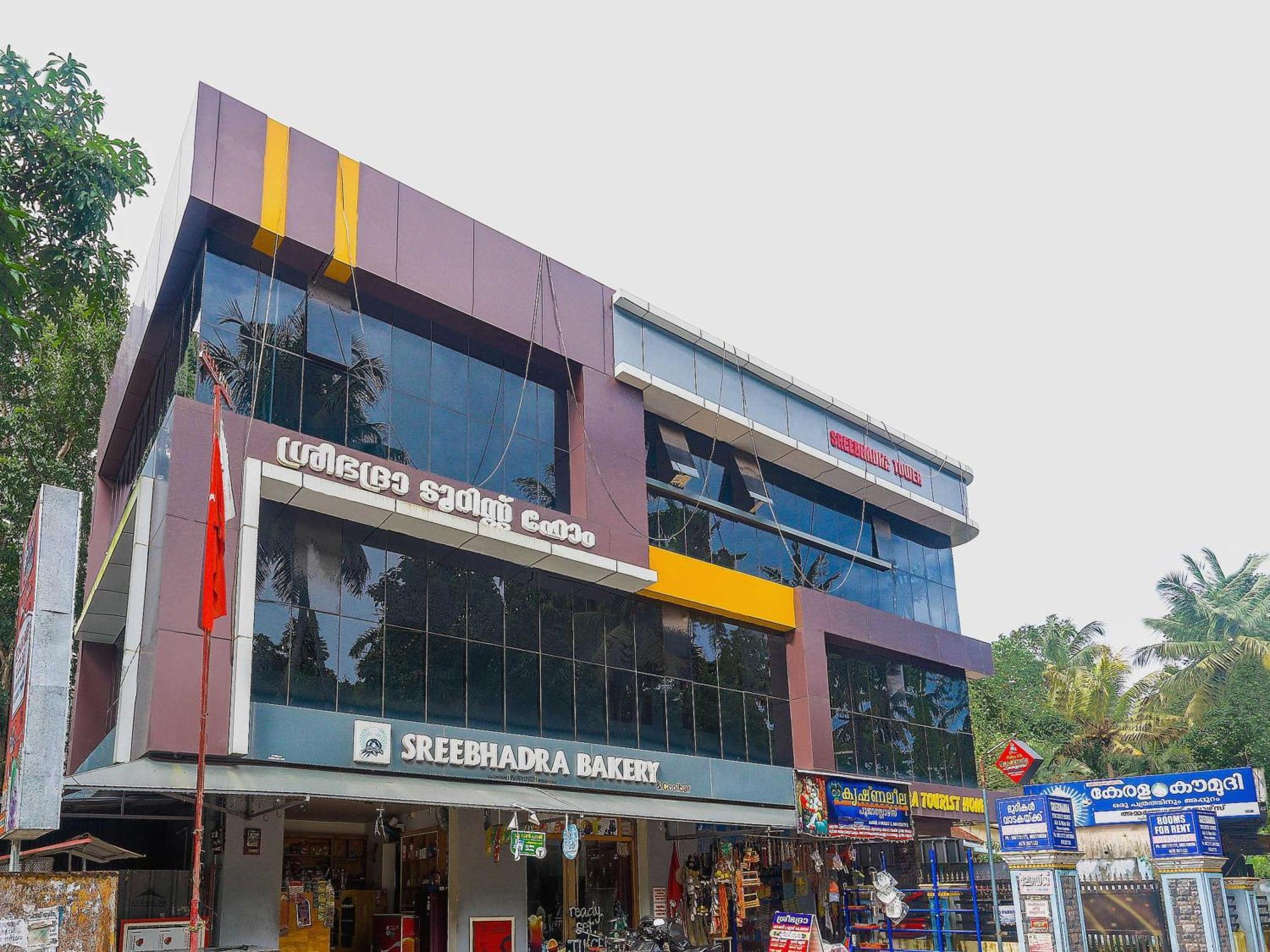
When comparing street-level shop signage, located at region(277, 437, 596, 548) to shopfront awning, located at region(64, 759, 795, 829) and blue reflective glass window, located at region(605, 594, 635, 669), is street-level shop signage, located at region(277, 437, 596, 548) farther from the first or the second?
shopfront awning, located at region(64, 759, 795, 829)

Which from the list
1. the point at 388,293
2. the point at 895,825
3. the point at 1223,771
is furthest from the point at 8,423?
the point at 1223,771

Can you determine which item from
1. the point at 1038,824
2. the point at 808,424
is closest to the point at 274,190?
the point at 808,424

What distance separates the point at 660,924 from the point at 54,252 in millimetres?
17093

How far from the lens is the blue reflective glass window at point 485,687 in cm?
1967

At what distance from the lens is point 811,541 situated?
28.6 metres

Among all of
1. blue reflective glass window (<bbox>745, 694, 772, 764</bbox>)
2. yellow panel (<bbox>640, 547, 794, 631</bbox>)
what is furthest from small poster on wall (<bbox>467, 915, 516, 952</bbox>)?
yellow panel (<bbox>640, 547, 794, 631</bbox>)

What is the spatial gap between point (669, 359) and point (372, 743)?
36.8 ft

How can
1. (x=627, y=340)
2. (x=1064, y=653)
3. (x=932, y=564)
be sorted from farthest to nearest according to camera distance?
(x=1064, y=653)
(x=932, y=564)
(x=627, y=340)

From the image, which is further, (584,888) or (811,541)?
(811,541)

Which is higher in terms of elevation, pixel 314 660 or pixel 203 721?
pixel 314 660

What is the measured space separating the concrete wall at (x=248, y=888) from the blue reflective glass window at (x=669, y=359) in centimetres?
1184

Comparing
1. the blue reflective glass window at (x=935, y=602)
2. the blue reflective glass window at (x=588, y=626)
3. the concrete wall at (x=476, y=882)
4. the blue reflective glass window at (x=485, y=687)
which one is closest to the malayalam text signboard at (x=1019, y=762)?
the blue reflective glass window at (x=588, y=626)

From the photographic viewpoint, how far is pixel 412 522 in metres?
19.0

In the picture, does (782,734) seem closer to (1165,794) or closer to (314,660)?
(1165,794)
